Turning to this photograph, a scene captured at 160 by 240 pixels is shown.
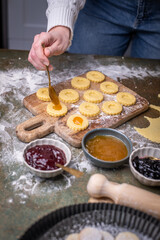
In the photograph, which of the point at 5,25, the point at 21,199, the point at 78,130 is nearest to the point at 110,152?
the point at 78,130

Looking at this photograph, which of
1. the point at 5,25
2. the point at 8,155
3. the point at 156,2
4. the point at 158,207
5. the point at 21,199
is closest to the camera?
the point at 158,207

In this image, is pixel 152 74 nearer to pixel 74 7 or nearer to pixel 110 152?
pixel 74 7

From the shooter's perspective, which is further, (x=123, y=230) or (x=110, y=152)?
(x=110, y=152)

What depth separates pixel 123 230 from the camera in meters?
1.07

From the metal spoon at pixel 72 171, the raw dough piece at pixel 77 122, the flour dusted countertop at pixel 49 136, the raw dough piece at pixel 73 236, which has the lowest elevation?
the flour dusted countertop at pixel 49 136

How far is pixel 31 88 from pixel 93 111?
588 millimetres

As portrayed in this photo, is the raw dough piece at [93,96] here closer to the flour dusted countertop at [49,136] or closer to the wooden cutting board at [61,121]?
the wooden cutting board at [61,121]


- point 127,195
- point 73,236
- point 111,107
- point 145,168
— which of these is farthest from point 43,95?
point 73,236

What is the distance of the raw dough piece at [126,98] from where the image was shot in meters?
2.03

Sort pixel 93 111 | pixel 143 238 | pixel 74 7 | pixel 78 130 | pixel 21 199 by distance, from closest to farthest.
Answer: pixel 143 238 → pixel 21 199 → pixel 78 130 → pixel 93 111 → pixel 74 7

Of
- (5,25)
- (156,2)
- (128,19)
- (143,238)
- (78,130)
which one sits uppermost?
(156,2)

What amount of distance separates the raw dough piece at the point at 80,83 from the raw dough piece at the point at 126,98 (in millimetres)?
266

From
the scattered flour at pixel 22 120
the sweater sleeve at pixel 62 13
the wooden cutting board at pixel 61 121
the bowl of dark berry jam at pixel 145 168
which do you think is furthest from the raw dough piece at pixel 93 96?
the bowl of dark berry jam at pixel 145 168

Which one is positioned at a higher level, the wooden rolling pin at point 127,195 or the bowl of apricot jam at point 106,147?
the wooden rolling pin at point 127,195
